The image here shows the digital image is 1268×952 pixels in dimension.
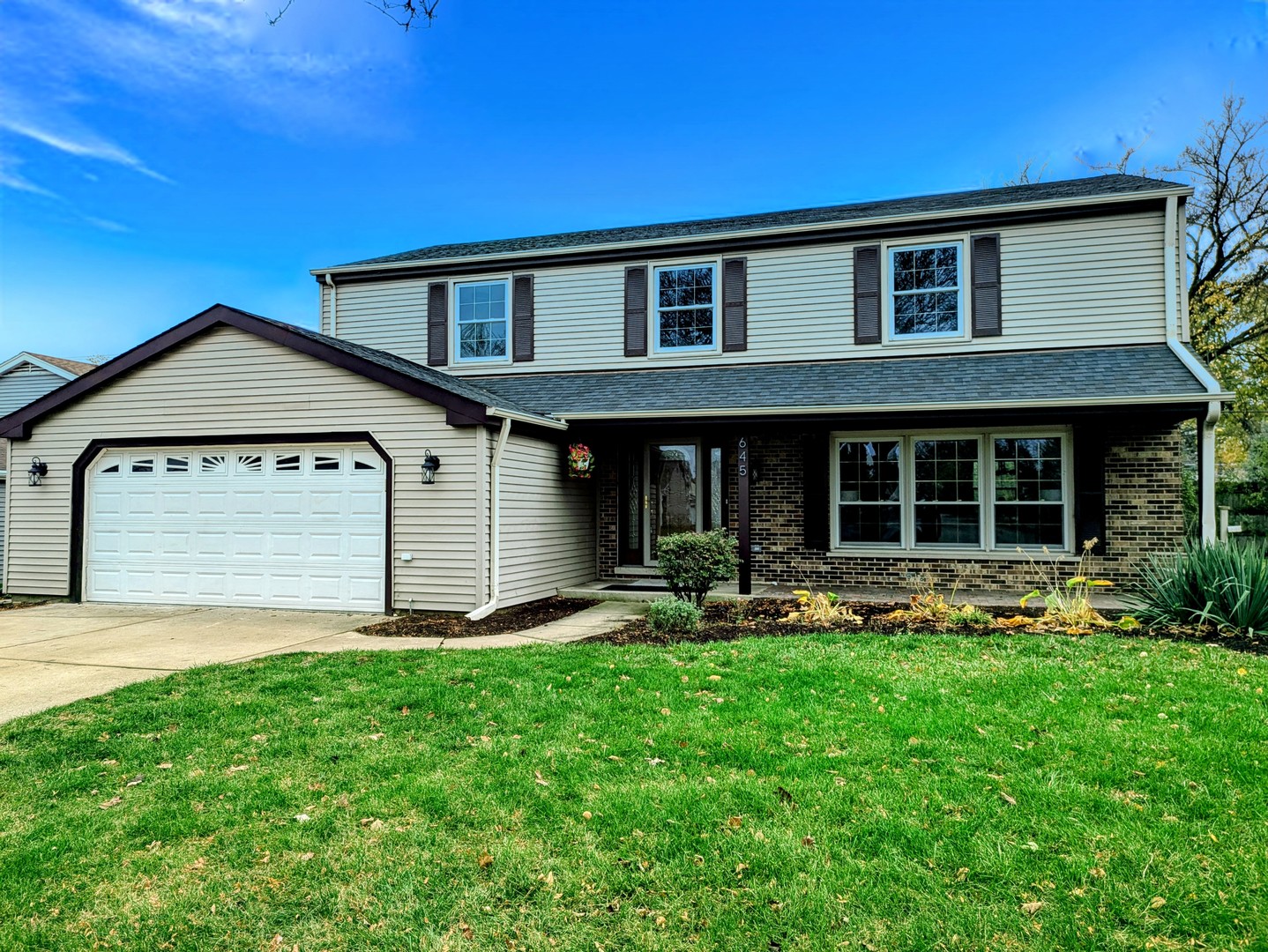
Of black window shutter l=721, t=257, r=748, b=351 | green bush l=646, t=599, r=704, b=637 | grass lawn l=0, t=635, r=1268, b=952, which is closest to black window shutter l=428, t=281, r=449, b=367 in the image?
black window shutter l=721, t=257, r=748, b=351

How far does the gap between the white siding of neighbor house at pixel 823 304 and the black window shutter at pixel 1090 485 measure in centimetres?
164

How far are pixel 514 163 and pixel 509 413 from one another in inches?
511

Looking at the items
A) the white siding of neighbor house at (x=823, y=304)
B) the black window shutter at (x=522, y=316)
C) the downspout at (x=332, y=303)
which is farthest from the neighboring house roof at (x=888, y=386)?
the downspout at (x=332, y=303)

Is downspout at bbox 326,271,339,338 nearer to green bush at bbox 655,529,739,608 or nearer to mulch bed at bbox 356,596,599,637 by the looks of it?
mulch bed at bbox 356,596,599,637

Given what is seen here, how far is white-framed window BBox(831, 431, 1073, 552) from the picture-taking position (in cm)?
Answer: 1050

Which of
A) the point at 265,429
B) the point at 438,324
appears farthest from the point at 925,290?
the point at 265,429

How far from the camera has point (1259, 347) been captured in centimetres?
2117

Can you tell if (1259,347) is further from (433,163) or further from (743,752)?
(743,752)

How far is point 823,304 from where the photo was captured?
38.5ft

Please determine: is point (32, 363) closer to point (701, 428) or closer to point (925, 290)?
point (701, 428)

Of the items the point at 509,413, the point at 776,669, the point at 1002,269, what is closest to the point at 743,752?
the point at 776,669

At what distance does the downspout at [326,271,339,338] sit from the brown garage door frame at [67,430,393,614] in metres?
4.25

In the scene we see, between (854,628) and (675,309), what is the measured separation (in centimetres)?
651

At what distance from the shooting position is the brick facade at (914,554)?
1009 centimetres
